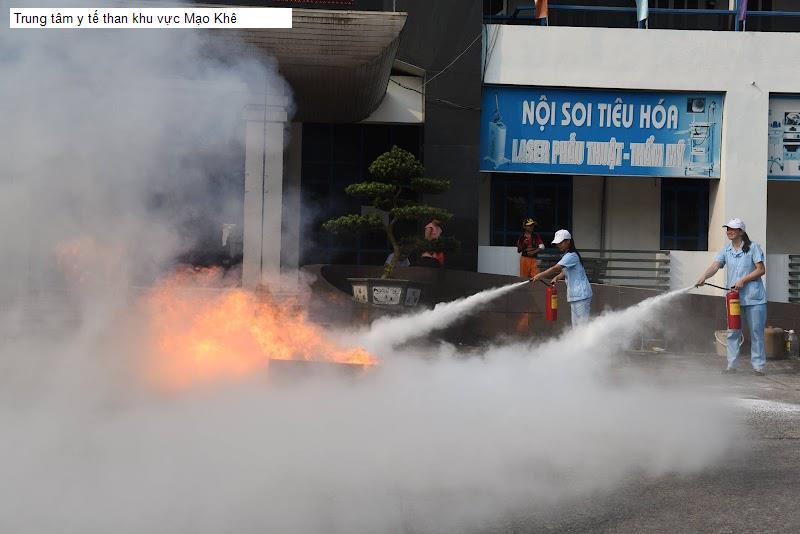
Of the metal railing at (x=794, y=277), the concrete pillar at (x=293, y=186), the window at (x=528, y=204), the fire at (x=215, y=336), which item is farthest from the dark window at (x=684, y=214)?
the fire at (x=215, y=336)

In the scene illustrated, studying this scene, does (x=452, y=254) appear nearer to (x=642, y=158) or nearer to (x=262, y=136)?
(x=642, y=158)

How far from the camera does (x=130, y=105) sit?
23.8 ft

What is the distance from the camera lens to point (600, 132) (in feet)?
55.9

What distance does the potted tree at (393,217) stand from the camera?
1395cm

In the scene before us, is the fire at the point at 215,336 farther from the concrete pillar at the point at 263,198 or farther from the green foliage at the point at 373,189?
the green foliage at the point at 373,189

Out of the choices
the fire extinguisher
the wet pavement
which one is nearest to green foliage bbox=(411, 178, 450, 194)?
the fire extinguisher

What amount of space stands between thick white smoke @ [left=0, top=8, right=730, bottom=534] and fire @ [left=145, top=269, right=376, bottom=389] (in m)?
0.26

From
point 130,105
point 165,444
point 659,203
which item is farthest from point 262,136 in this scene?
point 659,203

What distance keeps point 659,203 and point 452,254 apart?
15.8ft

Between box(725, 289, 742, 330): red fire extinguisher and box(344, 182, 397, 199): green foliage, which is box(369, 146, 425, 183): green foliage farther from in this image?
box(725, 289, 742, 330): red fire extinguisher

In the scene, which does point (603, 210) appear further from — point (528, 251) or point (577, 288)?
point (577, 288)

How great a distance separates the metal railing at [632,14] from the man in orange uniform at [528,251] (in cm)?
396

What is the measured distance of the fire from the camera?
7.68 metres

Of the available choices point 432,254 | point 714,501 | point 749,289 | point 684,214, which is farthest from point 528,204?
point 714,501
